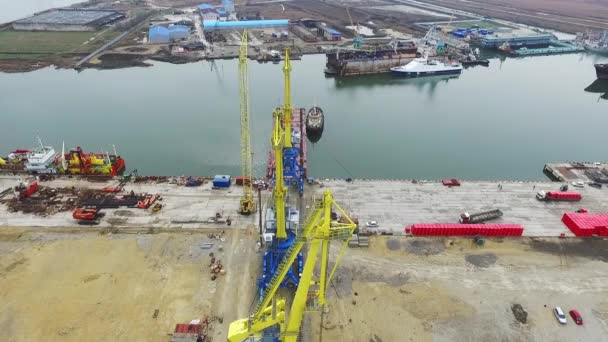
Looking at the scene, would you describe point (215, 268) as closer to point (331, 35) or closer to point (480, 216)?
point (480, 216)

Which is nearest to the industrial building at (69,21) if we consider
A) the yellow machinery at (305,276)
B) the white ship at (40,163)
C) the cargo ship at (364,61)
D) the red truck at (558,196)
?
the cargo ship at (364,61)

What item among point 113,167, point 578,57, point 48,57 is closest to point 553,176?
point 113,167

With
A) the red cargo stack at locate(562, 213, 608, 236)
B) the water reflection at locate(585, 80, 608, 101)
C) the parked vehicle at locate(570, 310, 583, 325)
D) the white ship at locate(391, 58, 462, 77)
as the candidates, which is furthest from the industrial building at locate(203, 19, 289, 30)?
the parked vehicle at locate(570, 310, 583, 325)

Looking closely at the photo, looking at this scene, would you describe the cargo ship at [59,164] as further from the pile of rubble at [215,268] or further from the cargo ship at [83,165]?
the pile of rubble at [215,268]

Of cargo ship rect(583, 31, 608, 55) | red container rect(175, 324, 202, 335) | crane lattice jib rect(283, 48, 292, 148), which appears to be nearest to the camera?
red container rect(175, 324, 202, 335)

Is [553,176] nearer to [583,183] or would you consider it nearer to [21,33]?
[583,183]

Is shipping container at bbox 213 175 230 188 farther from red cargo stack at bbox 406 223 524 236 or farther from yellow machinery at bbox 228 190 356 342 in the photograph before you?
yellow machinery at bbox 228 190 356 342
